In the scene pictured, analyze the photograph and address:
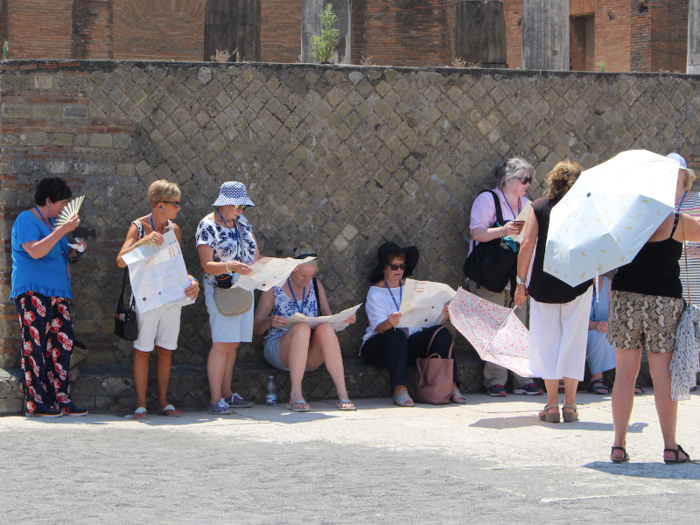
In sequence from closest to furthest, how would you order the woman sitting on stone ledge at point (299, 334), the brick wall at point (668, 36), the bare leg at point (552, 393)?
the bare leg at point (552, 393)
the woman sitting on stone ledge at point (299, 334)
the brick wall at point (668, 36)

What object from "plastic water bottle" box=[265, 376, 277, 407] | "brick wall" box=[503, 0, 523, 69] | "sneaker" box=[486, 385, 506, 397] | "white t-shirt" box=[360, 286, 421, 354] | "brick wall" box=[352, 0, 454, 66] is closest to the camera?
"plastic water bottle" box=[265, 376, 277, 407]

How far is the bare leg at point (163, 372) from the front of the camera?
21.9 feet

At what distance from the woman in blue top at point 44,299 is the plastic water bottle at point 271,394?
1371mm

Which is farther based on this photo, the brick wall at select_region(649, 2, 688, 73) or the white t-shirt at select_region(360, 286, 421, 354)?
the brick wall at select_region(649, 2, 688, 73)

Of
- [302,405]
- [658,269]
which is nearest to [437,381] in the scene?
[302,405]

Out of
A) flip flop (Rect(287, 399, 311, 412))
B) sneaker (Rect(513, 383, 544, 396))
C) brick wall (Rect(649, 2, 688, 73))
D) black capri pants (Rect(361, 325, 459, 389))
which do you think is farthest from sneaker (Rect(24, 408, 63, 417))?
brick wall (Rect(649, 2, 688, 73))

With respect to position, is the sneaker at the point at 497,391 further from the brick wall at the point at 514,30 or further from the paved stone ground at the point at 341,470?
the brick wall at the point at 514,30

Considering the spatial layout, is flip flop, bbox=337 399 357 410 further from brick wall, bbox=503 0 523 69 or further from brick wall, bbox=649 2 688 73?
brick wall, bbox=649 2 688 73

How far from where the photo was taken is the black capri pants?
712 centimetres

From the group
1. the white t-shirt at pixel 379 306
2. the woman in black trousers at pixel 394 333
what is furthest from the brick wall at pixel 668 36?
the white t-shirt at pixel 379 306

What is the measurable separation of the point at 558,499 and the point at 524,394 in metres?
3.64

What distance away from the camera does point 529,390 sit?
7844 mm

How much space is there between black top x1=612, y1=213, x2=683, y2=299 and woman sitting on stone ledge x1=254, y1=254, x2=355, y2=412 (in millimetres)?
2586

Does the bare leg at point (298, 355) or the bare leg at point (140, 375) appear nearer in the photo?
the bare leg at point (140, 375)
